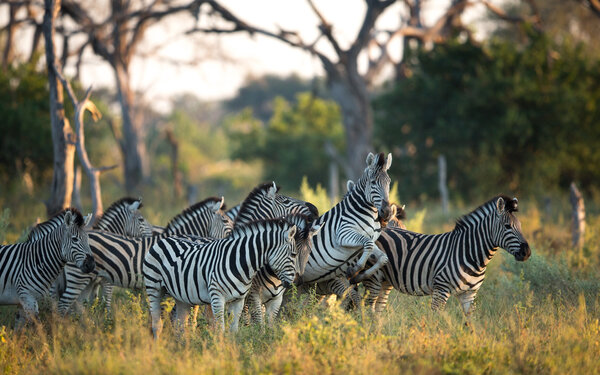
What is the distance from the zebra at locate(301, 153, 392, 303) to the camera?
24.2ft

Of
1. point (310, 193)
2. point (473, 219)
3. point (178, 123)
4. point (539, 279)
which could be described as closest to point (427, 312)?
point (473, 219)

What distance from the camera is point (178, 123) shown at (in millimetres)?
52875

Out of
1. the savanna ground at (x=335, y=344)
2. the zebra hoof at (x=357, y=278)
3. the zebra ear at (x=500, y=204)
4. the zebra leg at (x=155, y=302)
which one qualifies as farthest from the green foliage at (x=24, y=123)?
the zebra ear at (x=500, y=204)

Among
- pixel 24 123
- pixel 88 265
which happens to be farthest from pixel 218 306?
pixel 24 123

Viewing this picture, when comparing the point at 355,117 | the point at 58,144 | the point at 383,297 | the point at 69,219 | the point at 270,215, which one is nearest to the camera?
the point at 69,219

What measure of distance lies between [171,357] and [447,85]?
1844 cm

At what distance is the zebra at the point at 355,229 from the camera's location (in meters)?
7.38

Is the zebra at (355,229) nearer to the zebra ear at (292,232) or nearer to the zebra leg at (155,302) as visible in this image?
the zebra ear at (292,232)

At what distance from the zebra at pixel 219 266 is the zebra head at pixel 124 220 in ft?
8.82

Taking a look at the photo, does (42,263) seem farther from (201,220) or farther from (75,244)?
(201,220)

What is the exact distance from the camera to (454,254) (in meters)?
7.51

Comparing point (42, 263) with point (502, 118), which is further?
point (502, 118)

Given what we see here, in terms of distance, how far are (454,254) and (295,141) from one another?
23818 millimetres

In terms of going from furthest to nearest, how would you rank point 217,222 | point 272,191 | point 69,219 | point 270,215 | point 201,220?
1. point 201,220
2. point 217,222
3. point 272,191
4. point 270,215
5. point 69,219
